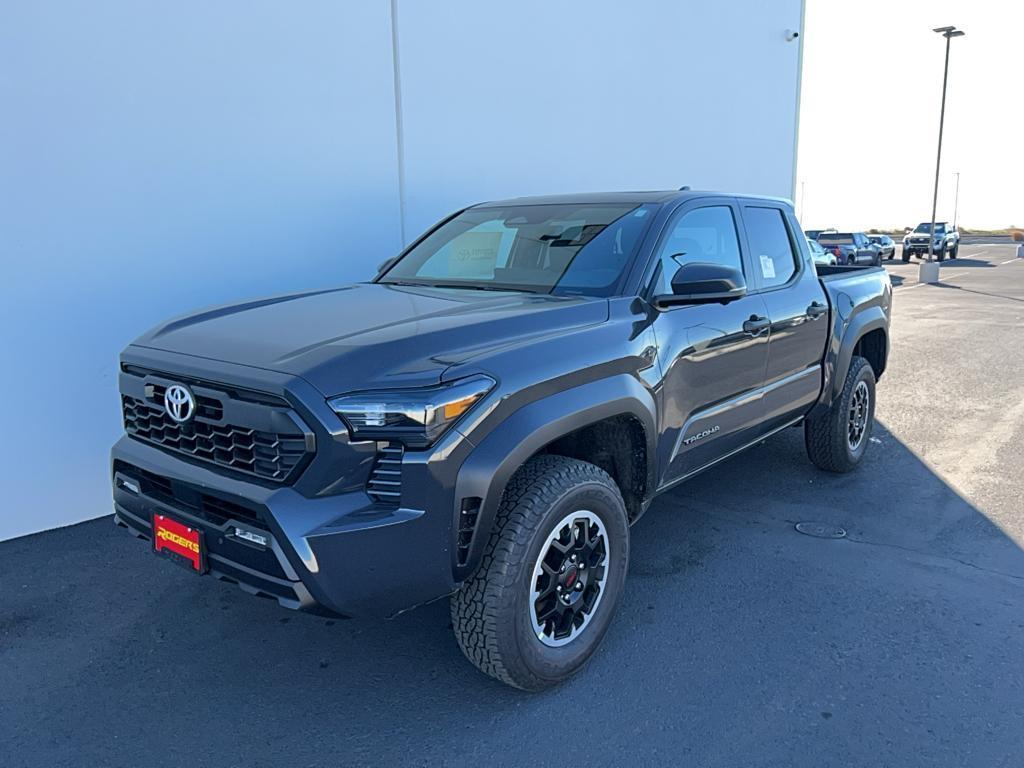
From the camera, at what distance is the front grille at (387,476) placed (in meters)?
2.45

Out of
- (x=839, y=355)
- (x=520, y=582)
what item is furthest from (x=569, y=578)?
(x=839, y=355)

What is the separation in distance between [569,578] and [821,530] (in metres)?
2.16

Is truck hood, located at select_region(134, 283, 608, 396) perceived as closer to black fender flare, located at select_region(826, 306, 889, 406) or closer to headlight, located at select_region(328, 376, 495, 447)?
headlight, located at select_region(328, 376, 495, 447)

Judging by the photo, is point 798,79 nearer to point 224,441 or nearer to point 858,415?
point 858,415

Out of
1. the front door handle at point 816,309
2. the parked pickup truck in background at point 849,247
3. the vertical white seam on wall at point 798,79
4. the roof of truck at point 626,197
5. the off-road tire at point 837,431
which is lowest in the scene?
the parked pickup truck in background at point 849,247

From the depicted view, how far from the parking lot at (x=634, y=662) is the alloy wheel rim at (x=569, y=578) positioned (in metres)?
0.24

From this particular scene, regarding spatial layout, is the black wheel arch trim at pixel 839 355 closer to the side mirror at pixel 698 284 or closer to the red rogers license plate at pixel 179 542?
the side mirror at pixel 698 284

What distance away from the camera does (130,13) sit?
452 cm

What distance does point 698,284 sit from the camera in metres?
3.33

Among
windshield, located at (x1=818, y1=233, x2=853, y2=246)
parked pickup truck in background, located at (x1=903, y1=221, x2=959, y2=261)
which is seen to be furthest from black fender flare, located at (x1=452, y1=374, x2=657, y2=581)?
parked pickup truck in background, located at (x1=903, y1=221, x2=959, y2=261)

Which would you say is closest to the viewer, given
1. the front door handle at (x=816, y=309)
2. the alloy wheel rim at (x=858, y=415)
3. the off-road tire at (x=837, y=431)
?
the front door handle at (x=816, y=309)

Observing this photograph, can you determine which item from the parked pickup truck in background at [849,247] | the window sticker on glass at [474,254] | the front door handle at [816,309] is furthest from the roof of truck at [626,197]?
the parked pickup truck in background at [849,247]

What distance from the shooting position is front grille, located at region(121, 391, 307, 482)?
2.50 meters

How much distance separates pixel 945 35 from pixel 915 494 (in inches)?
1032
